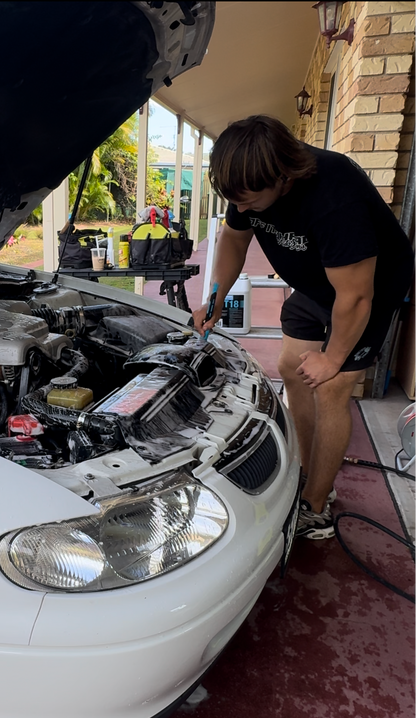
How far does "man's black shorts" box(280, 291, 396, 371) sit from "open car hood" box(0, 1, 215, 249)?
106cm

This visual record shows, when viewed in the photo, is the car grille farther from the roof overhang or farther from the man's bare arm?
the roof overhang

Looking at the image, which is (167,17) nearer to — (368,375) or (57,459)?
(57,459)

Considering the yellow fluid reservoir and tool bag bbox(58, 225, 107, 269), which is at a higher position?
tool bag bbox(58, 225, 107, 269)

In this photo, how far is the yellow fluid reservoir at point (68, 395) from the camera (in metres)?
1.50

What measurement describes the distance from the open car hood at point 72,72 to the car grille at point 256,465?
1.00 m

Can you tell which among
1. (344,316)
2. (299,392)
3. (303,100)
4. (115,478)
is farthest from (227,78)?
(303,100)

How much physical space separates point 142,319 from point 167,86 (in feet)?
3.40

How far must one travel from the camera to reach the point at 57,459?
1.30 meters

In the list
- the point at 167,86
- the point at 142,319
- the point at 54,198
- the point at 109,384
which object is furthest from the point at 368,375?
the point at 54,198

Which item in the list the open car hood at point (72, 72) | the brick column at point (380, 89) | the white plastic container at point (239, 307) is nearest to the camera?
the open car hood at point (72, 72)

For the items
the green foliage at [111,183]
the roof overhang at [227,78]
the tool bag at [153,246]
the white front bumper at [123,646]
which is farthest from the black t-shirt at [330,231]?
the tool bag at [153,246]

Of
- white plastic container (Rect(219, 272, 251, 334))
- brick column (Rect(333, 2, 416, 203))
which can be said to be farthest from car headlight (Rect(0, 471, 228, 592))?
brick column (Rect(333, 2, 416, 203))

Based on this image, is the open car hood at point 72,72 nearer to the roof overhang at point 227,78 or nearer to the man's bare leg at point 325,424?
the roof overhang at point 227,78

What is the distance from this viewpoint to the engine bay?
1.31 meters
